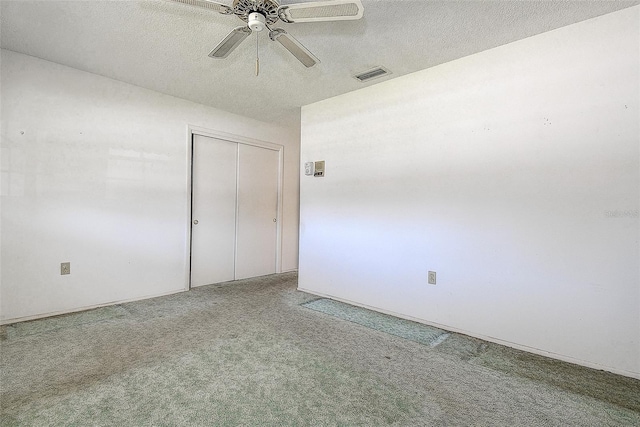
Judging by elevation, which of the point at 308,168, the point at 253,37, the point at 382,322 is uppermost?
the point at 253,37

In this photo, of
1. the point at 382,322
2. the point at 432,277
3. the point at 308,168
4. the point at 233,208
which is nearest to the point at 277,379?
the point at 382,322

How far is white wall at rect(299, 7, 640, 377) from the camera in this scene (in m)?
1.98

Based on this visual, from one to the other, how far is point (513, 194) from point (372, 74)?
1688 millimetres

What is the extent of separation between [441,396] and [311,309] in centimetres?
167

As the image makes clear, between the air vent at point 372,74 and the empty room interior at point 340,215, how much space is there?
2cm

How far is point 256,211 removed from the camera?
4.58 metres

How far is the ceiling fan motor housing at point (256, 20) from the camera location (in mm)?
1740

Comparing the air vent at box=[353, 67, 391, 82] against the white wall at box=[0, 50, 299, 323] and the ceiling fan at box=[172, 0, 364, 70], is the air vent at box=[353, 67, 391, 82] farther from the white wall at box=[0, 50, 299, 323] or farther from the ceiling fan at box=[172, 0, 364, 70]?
the white wall at box=[0, 50, 299, 323]

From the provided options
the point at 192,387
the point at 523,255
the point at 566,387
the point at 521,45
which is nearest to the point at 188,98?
the point at 192,387

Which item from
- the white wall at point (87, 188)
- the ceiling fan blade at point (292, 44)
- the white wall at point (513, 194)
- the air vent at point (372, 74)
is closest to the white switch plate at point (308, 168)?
the white wall at point (513, 194)

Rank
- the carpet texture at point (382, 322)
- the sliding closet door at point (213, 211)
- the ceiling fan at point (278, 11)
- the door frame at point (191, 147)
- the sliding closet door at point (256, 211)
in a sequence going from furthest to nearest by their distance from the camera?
the sliding closet door at point (256, 211), the sliding closet door at point (213, 211), the door frame at point (191, 147), the carpet texture at point (382, 322), the ceiling fan at point (278, 11)

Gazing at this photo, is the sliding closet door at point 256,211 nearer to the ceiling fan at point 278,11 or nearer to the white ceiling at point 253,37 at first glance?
the white ceiling at point 253,37

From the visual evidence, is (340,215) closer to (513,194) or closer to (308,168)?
(308,168)

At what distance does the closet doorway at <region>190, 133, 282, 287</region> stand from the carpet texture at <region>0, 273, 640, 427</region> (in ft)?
4.76
